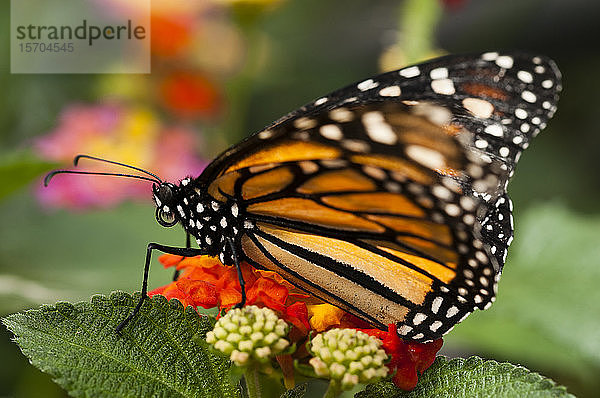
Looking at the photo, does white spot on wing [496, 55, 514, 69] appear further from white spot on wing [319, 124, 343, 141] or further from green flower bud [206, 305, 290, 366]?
green flower bud [206, 305, 290, 366]

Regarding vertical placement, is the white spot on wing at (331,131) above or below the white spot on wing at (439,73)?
below

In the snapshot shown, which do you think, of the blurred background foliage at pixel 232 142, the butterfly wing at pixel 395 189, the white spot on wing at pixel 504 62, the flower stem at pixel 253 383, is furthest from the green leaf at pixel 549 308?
the flower stem at pixel 253 383

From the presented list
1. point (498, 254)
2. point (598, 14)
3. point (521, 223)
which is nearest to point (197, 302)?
point (498, 254)

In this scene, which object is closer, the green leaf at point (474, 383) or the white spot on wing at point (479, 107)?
the green leaf at point (474, 383)

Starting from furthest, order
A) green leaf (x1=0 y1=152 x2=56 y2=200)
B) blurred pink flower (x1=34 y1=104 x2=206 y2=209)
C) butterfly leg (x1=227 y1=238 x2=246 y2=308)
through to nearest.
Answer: blurred pink flower (x1=34 y1=104 x2=206 y2=209), green leaf (x1=0 y1=152 x2=56 y2=200), butterfly leg (x1=227 y1=238 x2=246 y2=308)

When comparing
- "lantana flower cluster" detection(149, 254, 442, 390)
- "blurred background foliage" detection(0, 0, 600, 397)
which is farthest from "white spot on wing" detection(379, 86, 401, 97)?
"blurred background foliage" detection(0, 0, 600, 397)

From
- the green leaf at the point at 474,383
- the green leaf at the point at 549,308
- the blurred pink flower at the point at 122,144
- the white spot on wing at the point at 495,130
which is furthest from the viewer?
the blurred pink flower at the point at 122,144

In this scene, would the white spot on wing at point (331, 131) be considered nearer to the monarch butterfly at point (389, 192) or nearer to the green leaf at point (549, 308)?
the monarch butterfly at point (389, 192)

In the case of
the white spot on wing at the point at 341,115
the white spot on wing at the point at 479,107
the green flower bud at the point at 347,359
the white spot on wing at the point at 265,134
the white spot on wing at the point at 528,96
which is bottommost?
the green flower bud at the point at 347,359

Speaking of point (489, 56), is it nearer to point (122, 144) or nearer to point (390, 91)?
point (390, 91)
